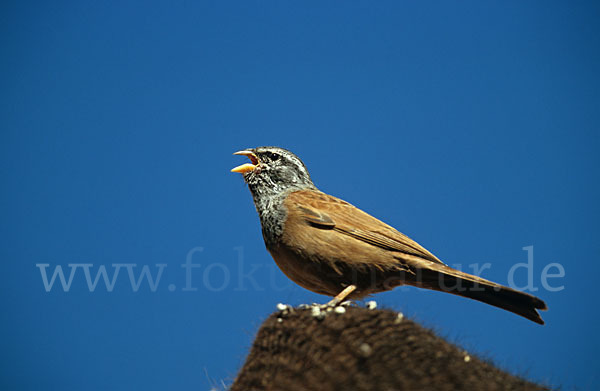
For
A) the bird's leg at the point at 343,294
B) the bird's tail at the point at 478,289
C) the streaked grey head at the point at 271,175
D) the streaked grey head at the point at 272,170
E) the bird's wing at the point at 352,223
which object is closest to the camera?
the bird's tail at the point at 478,289

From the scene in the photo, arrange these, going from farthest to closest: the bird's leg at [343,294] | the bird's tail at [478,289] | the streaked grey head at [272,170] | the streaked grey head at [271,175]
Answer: the streaked grey head at [272,170] → the streaked grey head at [271,175] → the bird's leg at [343,294] → the bird's tail at [478,289]

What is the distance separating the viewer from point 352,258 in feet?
13.0

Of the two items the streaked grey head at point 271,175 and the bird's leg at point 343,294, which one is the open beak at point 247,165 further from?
the bird's leg at point 343,294

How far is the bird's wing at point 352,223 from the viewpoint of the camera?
13.5 ft

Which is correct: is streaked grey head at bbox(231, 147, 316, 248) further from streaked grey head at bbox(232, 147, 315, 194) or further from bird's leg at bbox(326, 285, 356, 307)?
bird's leg at bbox(326, 285, 356, 307)

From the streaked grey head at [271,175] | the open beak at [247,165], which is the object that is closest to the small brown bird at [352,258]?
the streaked grey head at [271,175]

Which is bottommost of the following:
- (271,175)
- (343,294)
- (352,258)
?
(343,294)

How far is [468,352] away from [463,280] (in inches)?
34.1

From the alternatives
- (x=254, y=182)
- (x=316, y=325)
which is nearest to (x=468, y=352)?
(x=316, y=325)

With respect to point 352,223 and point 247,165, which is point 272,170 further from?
point 352,223

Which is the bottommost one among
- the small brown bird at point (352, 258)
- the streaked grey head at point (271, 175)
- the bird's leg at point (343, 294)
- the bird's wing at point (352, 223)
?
the bird's leg at point (343, 294)

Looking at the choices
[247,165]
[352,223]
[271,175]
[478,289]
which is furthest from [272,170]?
[478,289]

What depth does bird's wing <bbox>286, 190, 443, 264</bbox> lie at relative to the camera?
411 cm

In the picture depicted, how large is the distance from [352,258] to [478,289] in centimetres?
101
